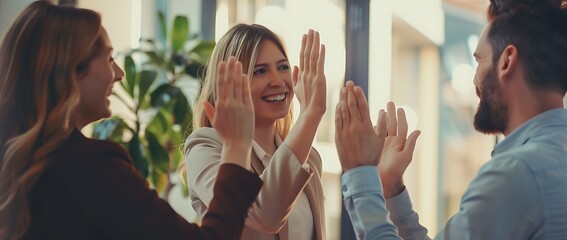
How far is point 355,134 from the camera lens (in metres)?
1.68

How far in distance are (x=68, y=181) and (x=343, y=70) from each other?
3.70m

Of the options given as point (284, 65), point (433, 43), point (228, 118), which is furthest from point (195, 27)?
point (228, 118)

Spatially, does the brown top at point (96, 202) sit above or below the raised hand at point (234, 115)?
below

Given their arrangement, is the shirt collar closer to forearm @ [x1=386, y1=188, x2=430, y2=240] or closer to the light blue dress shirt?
the light blue dress shirt

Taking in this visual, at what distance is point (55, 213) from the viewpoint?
1.37 m

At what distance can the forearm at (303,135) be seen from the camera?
1981 millimetres

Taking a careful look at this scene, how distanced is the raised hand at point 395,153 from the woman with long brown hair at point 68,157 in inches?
19.1

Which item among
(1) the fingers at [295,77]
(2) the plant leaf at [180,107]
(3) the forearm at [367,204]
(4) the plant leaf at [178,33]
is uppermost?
(1) the fingers at [295,77]

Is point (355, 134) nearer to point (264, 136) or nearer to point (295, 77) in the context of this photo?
point (295, 77)

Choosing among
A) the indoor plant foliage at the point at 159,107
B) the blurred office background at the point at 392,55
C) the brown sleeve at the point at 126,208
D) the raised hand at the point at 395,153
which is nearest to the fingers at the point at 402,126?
the raised hand at the point at 395,153

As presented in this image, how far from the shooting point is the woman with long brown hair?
54.2 inches

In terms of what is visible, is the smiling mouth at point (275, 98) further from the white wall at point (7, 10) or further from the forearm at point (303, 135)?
the white wall at point (7, 10)

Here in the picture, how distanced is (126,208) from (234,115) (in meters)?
0.31

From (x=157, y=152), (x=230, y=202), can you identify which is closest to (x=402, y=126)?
(x=230, y=202)
